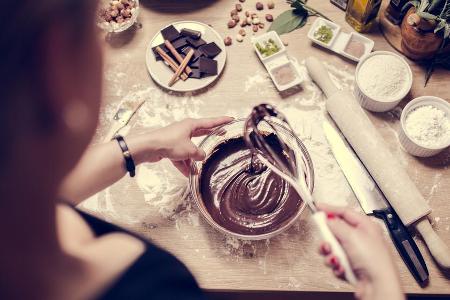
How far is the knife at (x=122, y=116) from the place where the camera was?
123cm

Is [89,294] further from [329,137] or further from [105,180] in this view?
[329,137]

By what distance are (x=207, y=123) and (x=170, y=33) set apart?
0.34 meters

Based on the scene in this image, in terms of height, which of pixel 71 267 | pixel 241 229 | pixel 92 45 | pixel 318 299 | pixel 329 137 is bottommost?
pixel 318 299

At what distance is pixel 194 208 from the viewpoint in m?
1.14

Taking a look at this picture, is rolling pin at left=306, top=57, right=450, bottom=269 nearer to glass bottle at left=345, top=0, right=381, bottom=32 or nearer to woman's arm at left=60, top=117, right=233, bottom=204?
glass bottle at left=345, top=0, right=381, bottom=32

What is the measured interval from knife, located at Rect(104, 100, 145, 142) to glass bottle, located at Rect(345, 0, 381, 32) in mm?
605

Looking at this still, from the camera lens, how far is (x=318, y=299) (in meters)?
1.19

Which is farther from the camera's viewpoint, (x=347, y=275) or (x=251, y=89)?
(x=251, y=89)

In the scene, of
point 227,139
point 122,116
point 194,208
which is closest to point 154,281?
point 194,208

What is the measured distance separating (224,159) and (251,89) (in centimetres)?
22

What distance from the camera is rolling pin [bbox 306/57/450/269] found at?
1.04 m

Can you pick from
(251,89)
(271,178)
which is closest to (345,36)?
(251,89)

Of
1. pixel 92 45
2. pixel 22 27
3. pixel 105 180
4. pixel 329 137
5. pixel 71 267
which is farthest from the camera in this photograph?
pixel 329 137

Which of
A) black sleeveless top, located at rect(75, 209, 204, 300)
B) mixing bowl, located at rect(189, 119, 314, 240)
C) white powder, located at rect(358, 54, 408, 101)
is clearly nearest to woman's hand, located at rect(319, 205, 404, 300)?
mixing bowl, located at rect(189, 119, 314, 240)
